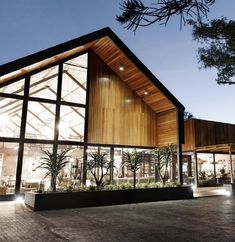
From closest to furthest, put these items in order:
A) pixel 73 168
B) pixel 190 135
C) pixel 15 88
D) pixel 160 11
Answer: pixel 160 11 → pixel 15 88 → pixel 73 168 → pixel 190 135

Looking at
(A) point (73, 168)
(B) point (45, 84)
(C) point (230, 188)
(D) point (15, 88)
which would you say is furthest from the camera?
(C) point (230, 188)

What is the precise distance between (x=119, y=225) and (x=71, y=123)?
6529 millimetres

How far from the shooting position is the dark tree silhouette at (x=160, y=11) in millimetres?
2547

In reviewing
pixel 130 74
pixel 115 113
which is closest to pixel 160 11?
pixel 115 113

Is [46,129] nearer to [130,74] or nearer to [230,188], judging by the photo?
[130,74]

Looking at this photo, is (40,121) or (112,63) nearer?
(40,121)

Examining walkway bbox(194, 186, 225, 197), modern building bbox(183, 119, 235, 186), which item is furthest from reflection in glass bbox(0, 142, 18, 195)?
modern building bbox(183, 119, 235, 186)

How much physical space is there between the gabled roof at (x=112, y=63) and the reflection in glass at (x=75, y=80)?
0.45 m

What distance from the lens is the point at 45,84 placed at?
1132 cm

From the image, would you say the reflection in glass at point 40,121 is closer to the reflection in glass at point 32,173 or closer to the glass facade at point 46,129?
the glass facade at point 46,129

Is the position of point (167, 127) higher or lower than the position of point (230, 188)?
higher

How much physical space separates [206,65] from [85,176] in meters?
6.52

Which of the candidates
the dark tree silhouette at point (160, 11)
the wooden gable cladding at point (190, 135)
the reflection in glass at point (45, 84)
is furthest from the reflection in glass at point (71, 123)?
the dark tree silhouette at point (160, 11)

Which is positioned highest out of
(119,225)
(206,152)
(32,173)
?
(206,152)
